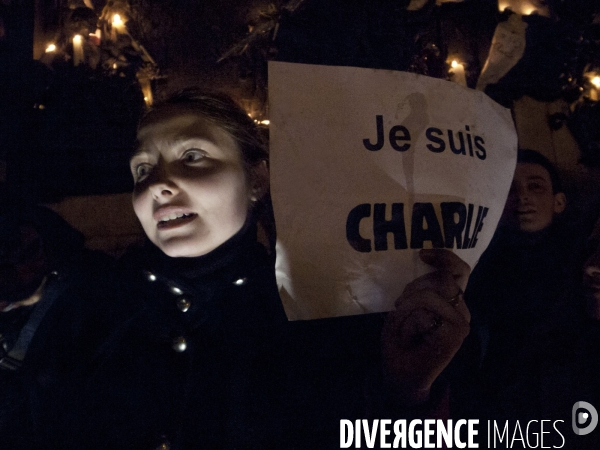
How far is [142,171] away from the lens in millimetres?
1330

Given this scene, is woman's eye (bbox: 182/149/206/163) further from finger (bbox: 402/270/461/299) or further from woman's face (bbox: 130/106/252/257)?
finger (bbox: 402/270/461/299)

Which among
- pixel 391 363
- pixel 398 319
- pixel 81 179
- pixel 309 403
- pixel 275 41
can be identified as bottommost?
pixel 309 403

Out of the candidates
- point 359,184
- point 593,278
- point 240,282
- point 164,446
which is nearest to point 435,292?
point 359,184

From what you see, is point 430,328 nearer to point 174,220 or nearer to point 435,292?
point 435,292

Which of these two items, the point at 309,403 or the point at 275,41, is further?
the point at 275,41

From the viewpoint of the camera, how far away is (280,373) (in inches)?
47.6

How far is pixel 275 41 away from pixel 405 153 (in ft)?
4.09

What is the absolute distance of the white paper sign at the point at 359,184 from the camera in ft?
3.23

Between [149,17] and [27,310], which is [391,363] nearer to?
[27,310]

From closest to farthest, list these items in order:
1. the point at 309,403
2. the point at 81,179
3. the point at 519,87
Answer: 1. the point at 309,403
2. the point at 81,179
3. the point at 519,87

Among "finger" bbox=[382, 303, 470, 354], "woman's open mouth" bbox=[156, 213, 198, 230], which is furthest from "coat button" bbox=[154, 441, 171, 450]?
"finger" bbox=[382, 303, 470, 354]

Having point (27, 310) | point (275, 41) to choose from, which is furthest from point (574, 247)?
point (27, 310)

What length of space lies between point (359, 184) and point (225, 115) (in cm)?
62

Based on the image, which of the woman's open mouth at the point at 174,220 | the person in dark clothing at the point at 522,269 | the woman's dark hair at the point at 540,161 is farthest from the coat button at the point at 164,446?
the woman's dark hair at the point at 540,161
